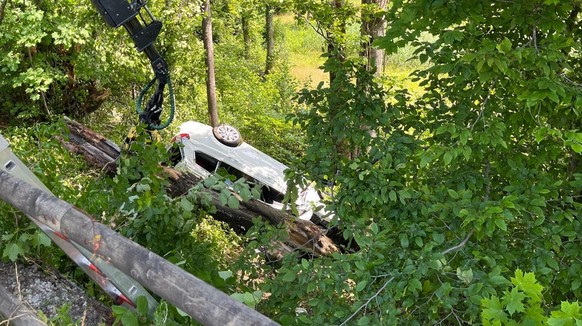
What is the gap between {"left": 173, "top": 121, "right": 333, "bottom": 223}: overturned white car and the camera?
35.7ft

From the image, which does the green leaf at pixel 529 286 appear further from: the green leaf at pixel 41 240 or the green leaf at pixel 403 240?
the green leaf at pixel 41 240

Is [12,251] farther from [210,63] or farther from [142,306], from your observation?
[210,63]

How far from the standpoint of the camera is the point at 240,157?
1142 centimetres

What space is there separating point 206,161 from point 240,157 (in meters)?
0.68

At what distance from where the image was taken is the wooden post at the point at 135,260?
2.27 metres

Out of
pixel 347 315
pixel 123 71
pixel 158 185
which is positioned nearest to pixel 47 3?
pixel 123 71

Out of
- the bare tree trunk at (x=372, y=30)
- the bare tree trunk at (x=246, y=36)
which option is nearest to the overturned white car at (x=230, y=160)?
the bare tree trunk at (x=372, y=30)

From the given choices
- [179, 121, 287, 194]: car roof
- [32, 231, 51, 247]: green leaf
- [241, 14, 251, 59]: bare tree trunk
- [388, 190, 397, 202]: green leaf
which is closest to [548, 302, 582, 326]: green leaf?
[388, 190, 397, 202]: green leaf

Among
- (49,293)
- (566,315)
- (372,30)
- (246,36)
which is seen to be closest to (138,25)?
(49,293)

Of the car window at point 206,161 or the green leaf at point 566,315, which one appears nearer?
the green leaf at point 566,315

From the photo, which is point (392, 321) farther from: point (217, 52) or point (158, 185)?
point (217, 52)

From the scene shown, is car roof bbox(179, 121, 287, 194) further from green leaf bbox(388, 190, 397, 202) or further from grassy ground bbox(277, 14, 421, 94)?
grassy ground bbox(277, 14, 421, 94)

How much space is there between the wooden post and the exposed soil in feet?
1.46

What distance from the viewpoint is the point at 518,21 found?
12.6 ft
